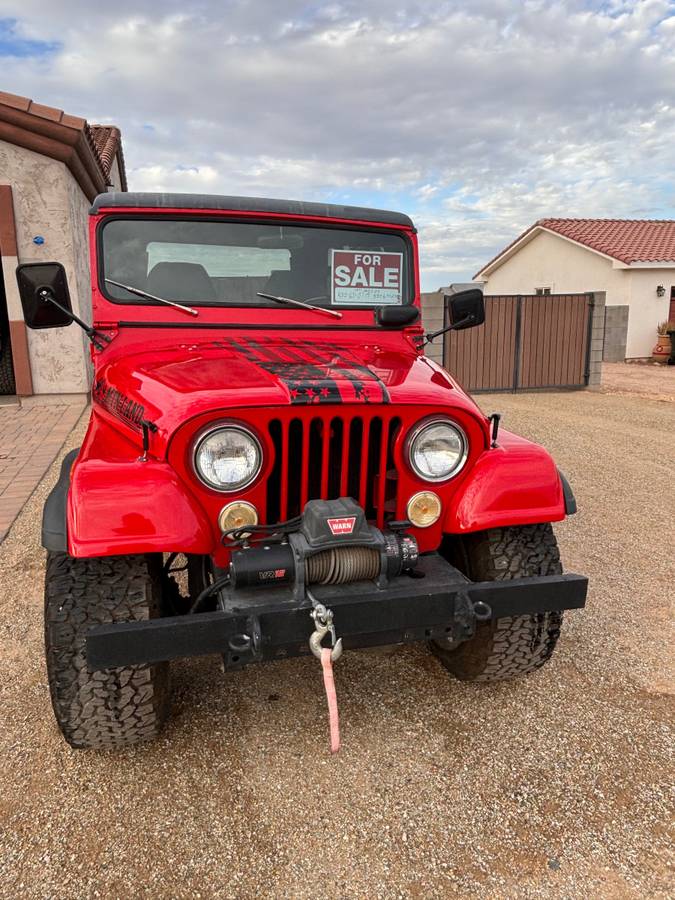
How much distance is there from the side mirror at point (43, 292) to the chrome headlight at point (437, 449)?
157cm

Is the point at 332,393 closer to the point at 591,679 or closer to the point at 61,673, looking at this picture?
the point at 61,673

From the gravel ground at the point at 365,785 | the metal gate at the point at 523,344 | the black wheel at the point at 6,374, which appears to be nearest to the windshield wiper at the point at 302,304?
the gravel ground at the point at 365,785

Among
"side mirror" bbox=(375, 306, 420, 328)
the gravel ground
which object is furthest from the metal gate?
the gravel ground

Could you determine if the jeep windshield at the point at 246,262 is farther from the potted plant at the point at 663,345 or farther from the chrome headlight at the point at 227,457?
the potted plant at the point at 663,345

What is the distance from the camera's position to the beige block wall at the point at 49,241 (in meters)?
8.01

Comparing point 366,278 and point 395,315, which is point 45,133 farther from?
point 395,315

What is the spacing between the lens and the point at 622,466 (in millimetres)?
6441

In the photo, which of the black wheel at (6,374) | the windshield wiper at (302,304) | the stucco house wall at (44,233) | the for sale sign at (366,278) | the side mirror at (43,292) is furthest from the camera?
the black wheel at (6,374)

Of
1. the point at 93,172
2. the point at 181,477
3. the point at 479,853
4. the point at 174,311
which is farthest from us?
the point at 93,172

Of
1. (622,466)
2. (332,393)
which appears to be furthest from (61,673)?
(622,466)

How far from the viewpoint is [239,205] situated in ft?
9.65

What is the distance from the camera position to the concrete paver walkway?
5066 mm

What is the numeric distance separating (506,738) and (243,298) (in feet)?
6.93

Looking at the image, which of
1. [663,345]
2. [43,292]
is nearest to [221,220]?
[43,292]
